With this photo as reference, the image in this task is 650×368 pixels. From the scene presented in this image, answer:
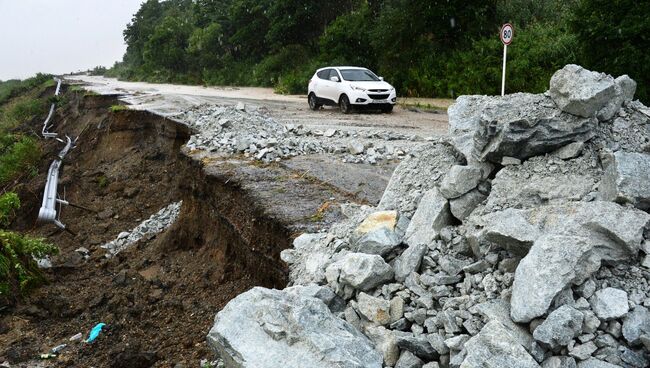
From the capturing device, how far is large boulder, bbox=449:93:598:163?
4.48 meters

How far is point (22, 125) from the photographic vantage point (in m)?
28.9

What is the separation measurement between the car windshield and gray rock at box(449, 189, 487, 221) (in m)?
14.3

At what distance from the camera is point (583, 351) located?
317cm

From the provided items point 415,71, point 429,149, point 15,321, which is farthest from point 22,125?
point 429,149

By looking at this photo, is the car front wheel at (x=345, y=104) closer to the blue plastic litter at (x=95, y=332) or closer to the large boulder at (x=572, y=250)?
the blue plastic litter at (x=95, y=332)

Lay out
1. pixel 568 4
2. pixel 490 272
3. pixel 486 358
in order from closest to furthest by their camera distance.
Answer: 1. pixel 486 358
2. pixel 490 272
3. pixel 568 4

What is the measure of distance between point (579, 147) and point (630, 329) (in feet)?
5.48

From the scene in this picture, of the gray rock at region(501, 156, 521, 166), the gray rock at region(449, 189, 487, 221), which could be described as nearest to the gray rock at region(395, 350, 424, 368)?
the gray rock at region(449, 189, 487, 221)

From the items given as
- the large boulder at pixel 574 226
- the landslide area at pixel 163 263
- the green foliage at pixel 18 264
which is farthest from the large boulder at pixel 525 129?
the green foliage at pixel 18 264

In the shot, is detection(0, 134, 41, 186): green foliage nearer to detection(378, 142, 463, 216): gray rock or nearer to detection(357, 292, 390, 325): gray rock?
detection(378, 142, 463, 216): gray rock

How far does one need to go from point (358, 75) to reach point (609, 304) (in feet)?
53.4

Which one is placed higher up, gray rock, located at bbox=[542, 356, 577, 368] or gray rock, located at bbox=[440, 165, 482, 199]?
gray rock, located at bbox=[440, 165, 482, 199]

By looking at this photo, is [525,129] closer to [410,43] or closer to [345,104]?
[345,104]

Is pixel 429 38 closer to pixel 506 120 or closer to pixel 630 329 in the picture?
pixel 506 120
